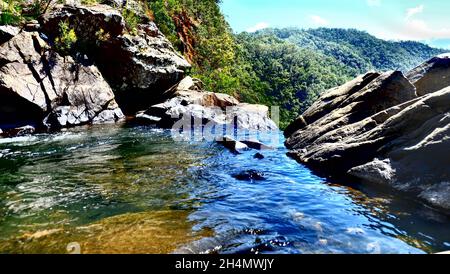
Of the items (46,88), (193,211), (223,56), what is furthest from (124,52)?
(223,56)

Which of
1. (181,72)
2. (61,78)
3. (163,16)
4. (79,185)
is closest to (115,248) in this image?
(79,185)

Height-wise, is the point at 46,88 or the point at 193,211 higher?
the point at 46,88

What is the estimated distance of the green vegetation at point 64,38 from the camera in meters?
23.6

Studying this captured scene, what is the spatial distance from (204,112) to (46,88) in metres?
9.90

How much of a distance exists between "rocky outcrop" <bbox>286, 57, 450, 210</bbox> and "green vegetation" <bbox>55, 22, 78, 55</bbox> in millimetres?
16617

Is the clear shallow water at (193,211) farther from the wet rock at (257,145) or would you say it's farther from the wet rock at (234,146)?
the wet rock at (257,145)

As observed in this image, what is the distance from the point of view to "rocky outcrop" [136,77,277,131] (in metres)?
23.5

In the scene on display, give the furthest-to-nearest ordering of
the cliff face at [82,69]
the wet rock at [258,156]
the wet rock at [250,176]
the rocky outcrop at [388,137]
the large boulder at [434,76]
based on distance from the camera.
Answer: the cliff face at [82,69] < the wet rock at [258,156] < the large boulder at [434,76] < the wet rock at [250,176] < the rocky outcrop at [388,137]

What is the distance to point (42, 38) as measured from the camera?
23.0 m

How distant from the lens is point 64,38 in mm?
→ 23641

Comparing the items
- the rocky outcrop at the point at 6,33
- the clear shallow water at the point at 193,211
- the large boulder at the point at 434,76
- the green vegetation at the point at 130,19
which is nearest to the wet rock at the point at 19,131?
the clear shallow water at the point at 193,211

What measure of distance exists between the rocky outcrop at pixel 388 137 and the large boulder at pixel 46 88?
44.6 feet

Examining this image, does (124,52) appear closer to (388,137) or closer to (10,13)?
(10,13)

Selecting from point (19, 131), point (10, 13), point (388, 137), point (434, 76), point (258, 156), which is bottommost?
point (258, 156)
